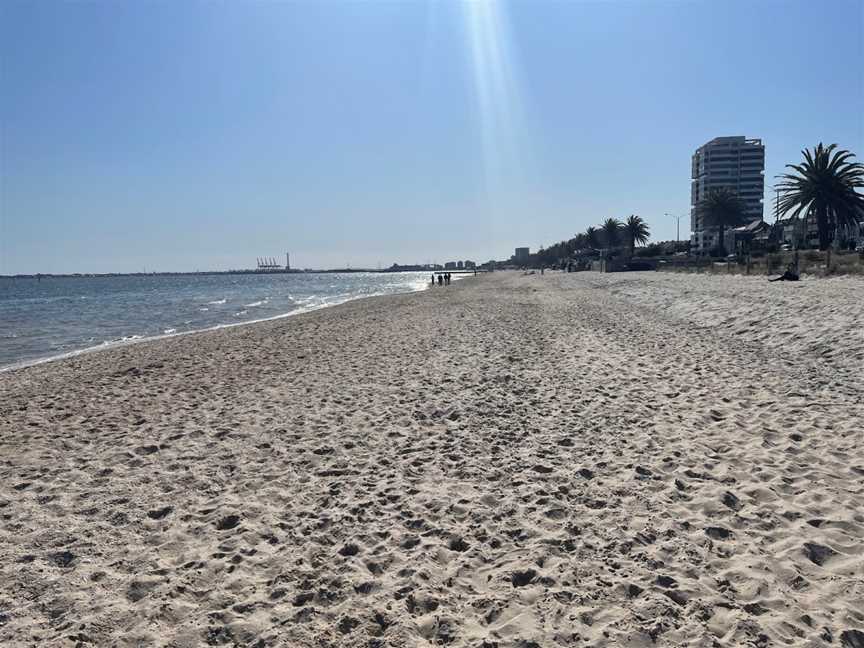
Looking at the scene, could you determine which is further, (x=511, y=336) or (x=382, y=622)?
(x=511, y=336)

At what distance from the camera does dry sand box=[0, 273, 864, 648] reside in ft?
11.9

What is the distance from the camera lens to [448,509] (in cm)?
526

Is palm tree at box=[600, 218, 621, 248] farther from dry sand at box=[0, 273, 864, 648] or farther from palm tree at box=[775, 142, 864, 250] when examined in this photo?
dry sand at box=[0, 273, 864, 648]

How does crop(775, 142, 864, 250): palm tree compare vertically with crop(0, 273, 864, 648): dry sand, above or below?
above

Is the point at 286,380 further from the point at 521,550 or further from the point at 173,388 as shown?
the point at 521,550

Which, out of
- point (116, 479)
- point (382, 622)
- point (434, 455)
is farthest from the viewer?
point (434, 455)

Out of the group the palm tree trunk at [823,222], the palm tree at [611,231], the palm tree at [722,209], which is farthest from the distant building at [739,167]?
the palm tree trunk at [823,222]

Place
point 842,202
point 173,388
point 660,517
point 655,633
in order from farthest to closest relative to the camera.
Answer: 1. point 842,202
2. point 173,388
3. point 660,517
4. point 655,633

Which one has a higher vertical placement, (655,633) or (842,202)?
(842,202)

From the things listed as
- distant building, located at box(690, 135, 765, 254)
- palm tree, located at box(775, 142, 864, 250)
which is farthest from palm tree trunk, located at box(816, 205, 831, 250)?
distant building, located at box(690, 135, 765, 254)

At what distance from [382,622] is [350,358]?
11225 millimetres

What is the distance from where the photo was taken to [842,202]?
157ft

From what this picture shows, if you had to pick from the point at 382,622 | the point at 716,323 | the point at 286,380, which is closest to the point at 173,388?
the point at 286,380

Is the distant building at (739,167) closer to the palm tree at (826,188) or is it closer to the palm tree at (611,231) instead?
the palm tree at (611,231)
